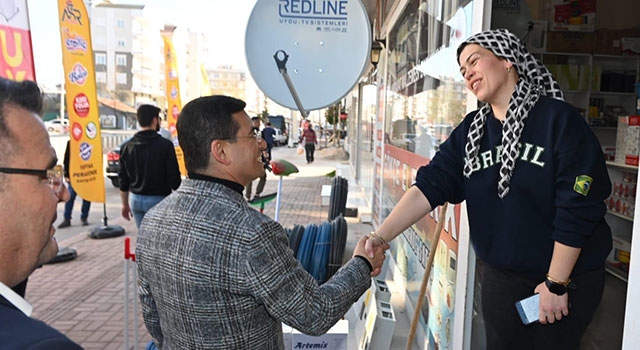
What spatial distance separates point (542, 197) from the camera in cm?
160

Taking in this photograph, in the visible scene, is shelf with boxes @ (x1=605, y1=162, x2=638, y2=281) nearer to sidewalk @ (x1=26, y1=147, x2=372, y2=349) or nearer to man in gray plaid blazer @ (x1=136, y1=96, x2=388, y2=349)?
sidewalk @ (x1=26, y1=147, x2=372, y2=349)

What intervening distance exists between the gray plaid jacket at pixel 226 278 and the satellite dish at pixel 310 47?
1.15 metres

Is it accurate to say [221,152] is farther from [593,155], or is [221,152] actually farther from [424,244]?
[424,244]

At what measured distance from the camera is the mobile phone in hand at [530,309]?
64.2 inches

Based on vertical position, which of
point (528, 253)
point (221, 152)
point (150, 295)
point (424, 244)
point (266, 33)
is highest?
point (266, 33)

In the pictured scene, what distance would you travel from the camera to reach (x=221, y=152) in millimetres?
1524

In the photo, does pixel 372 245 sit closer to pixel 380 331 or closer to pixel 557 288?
pixel 557 288

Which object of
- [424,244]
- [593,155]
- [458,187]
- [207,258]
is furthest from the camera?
[424,244]

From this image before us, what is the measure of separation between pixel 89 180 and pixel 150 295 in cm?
517

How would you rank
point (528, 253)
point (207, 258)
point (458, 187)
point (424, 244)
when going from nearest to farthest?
1. point (207, 258)
2. point (528, 253)
3. point (458, 187)
4. point (424, 244)

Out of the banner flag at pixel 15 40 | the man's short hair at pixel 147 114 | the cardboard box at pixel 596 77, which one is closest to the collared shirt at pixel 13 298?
the banner flag at pixel 15 40

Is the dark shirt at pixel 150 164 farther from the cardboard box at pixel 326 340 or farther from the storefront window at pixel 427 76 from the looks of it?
the cardboard box at pixel 326 340

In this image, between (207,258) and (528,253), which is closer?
(207,258)

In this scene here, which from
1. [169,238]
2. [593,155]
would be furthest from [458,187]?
[169,238]
